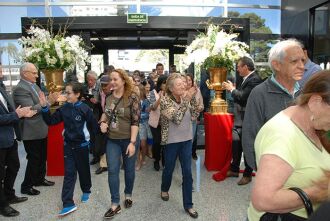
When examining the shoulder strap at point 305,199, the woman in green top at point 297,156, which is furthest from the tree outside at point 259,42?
the shoulder strap at point 305,199

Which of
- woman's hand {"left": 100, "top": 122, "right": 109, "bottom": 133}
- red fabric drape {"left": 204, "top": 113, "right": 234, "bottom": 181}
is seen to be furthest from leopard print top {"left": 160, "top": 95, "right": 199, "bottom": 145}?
red fabric drape {"left": 204, "top": 113, "right": 234, "bottom": 181}

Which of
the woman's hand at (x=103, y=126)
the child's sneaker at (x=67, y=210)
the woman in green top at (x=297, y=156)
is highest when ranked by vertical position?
the woman in green top at (x=297, y=156)

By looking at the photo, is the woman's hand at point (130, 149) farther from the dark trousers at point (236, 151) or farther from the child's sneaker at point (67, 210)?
the dark trousers at point (236, 151)

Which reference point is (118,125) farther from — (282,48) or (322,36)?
(322,36)

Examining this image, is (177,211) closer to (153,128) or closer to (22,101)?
(153,128)

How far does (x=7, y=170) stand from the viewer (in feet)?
12.1

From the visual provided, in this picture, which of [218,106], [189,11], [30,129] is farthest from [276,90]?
[189,11]

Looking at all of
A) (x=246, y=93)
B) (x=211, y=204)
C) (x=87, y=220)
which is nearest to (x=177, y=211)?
(x=211, y=204)

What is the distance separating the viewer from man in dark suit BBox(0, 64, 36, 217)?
11.1ft

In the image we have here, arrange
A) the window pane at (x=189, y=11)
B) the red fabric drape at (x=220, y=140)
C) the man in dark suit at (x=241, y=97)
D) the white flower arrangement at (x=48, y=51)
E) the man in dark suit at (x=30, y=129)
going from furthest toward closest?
the window pane at (x=189, y=11)
the red fabric drape at (x=220, y=140)
the white flower arrangement at (x=48, y=51)
the man in dark suit at (x=241, y=97)
the man in dark suit at (x=30, y=129)

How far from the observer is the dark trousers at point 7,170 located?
344 cm

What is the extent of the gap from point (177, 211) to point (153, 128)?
1886 millimetres

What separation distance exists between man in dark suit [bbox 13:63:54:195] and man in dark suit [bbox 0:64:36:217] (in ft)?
0.90

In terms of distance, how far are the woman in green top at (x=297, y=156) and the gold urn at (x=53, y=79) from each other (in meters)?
4.08
